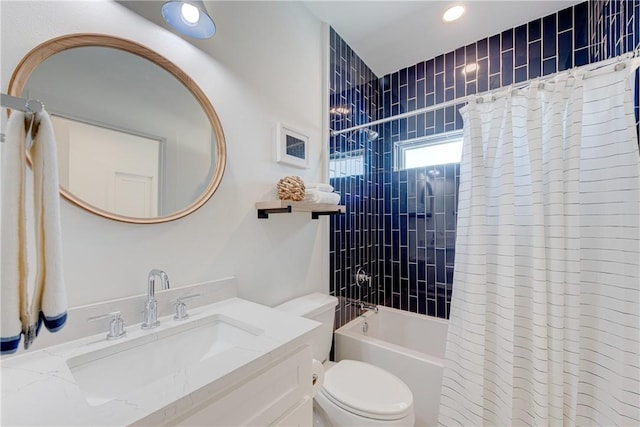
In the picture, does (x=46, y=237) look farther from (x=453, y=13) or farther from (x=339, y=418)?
(x=453, y=13)

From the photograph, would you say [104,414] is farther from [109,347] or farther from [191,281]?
[191,281]

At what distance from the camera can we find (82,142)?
0.84m

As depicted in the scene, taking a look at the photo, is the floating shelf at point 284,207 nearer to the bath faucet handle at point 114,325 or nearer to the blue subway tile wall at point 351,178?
the blue subway tile wall at point 351,178

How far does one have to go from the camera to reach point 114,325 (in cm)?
81

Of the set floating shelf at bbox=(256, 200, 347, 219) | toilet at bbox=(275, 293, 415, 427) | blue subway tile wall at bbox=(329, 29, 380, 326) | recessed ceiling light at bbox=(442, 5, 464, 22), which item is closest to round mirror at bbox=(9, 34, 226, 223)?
floating shelf at bbox=(256, 200, 347, 219)

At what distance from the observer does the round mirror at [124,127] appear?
0.80 m

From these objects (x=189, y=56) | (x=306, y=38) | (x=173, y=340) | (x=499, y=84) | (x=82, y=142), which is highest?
(x=306, y=38)

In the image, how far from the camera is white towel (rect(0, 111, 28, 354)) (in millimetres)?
414

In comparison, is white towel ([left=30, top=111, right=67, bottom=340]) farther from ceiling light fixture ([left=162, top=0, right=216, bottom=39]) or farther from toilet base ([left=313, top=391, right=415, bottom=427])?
toilet base ([left=313, top=391, right=415, bottom=427])

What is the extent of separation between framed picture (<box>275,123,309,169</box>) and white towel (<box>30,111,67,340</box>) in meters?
1.04

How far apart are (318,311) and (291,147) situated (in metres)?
0.98

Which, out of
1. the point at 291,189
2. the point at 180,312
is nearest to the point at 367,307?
the point at 291,189

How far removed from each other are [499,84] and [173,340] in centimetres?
266

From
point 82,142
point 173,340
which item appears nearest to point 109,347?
point 173,340
